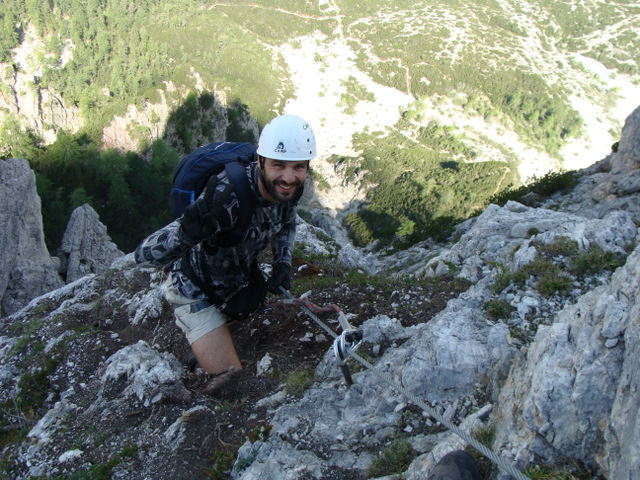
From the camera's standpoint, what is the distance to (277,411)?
561 cm

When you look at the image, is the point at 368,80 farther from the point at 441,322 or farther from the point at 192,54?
the point at 441,322

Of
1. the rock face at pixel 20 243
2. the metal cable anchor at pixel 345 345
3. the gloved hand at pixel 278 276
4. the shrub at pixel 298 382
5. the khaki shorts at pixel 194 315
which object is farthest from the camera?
the rock face at pixel 20 243

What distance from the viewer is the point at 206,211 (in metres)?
5.27

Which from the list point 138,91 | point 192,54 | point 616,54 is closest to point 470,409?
point 138,91

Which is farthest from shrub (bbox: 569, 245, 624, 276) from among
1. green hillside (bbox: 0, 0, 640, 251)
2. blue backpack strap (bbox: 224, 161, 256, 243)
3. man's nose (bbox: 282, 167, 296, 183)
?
green hillside (bbox: 0, 0, 640, 251)

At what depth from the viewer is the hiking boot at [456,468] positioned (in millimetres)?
3576

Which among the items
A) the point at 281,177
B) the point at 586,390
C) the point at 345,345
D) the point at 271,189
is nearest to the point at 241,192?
the point at 271,189

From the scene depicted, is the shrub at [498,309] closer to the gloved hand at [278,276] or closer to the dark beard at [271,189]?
the gloved hand at [278,276]

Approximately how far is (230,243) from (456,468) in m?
3.61

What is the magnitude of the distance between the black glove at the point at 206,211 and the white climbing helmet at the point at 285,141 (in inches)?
24.1

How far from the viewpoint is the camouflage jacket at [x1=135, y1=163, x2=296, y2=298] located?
18.3 feet

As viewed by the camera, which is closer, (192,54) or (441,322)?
(441,322)

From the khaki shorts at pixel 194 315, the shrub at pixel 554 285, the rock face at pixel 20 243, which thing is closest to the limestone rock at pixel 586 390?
the shrub at pixel 554 285

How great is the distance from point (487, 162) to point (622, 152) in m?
90.8
